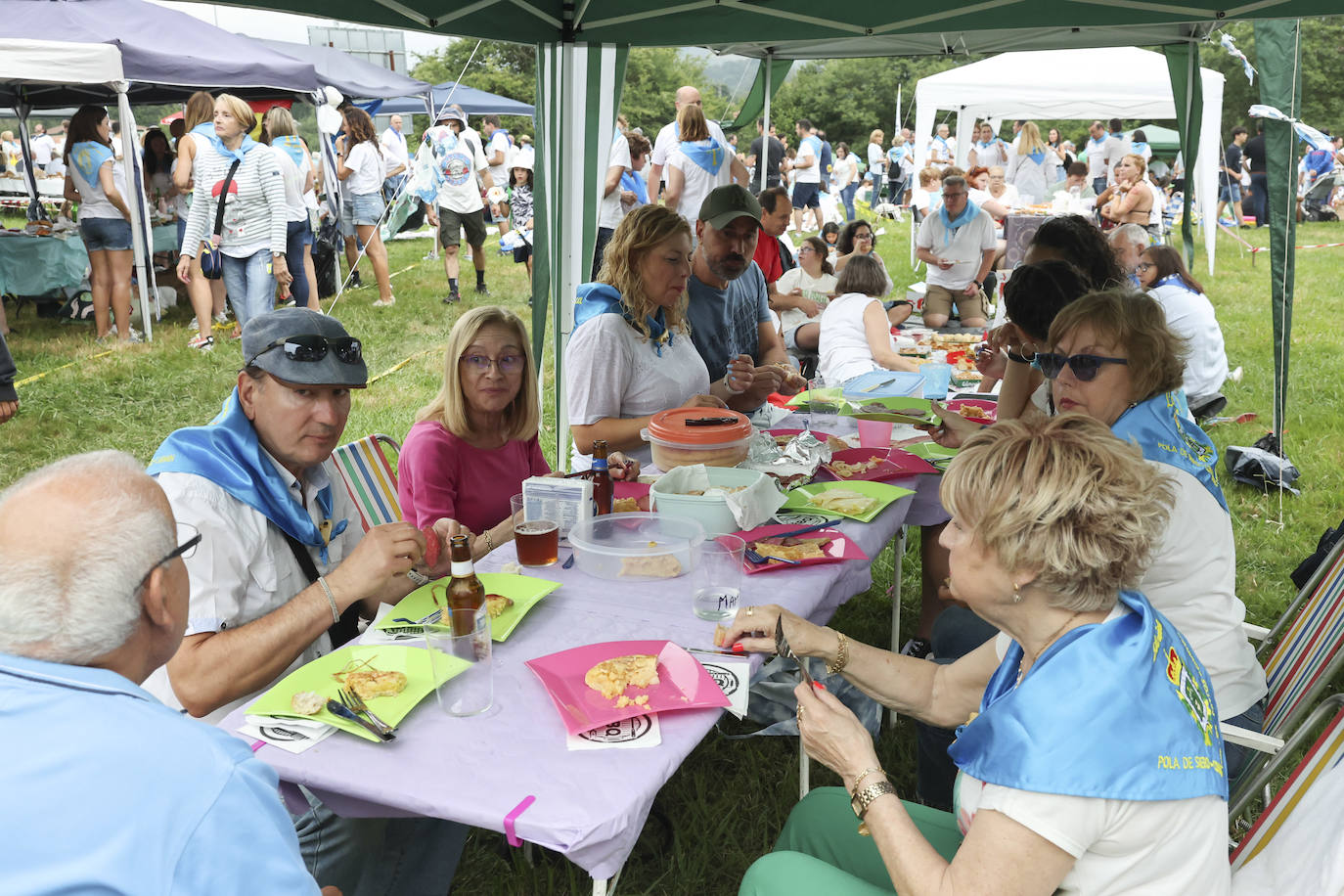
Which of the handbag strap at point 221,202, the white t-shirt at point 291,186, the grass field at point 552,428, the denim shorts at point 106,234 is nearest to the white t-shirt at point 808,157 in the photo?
the grass field at point 552,428

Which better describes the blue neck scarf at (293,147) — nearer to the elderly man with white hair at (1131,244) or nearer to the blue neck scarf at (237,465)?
the elderly man with white hair at (1131,244)

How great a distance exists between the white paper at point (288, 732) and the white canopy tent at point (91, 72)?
725cm

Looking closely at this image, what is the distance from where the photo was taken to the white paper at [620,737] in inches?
64.6

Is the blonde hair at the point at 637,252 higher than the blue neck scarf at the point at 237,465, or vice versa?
the blonde hair at the point at 637,252

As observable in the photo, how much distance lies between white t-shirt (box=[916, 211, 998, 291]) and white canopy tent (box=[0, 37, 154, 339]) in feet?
22.0

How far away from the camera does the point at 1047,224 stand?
13.0ft

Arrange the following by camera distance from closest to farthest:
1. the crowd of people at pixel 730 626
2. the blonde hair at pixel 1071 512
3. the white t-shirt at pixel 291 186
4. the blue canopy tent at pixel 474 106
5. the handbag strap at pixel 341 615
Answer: the crowd of people at pixel 730 626 → the blonde hair at pixel 1071 512 → the handbag strap at pixel 341 615 → the white t-shirt at pixel 291 186 → the blue canopy tent at pixel 474 106

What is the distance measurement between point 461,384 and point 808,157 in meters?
14.5

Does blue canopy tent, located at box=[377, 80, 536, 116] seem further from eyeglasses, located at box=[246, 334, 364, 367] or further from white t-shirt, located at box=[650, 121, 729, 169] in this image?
eyeglasses, located at box=[246, 334, 364, 367]

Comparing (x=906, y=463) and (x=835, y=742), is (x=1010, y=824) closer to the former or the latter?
(x=835, y=742)

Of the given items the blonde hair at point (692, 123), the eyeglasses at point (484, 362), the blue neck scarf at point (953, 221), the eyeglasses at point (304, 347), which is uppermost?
the blonde hair at point (692, 123)

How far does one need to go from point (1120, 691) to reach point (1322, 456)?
19.0ft

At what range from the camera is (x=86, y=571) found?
1.23m

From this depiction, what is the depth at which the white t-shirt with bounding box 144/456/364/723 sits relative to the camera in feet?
6.40
